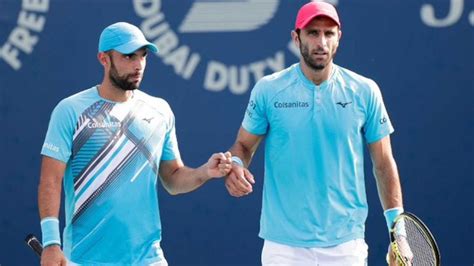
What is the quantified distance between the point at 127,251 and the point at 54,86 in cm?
233

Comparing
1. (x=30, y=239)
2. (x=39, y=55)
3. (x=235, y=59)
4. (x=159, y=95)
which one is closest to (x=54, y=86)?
Result: (x=39, y=55)

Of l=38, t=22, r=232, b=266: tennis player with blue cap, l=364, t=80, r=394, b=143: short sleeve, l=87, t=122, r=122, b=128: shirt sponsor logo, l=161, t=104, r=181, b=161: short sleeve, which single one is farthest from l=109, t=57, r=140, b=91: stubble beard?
l=364, t=80, r=394, b=143: short sleeve

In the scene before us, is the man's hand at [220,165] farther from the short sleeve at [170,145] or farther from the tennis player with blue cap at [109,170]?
the short sleeve at [170,145]

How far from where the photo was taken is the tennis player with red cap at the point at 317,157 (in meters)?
4.60

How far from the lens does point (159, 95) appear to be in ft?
21.6

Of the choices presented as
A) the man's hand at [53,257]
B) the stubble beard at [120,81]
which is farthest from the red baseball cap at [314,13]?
the man's hand at [53,257]

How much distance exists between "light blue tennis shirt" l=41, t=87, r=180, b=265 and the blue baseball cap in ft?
0.80

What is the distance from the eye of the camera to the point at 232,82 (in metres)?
6.54

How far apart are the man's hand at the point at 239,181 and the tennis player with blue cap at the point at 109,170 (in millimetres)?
34

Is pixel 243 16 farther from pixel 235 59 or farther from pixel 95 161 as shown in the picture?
pixel 95 161

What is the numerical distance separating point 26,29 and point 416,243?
10.4 ft

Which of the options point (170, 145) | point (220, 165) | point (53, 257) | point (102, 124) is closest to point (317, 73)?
point (220, 165)

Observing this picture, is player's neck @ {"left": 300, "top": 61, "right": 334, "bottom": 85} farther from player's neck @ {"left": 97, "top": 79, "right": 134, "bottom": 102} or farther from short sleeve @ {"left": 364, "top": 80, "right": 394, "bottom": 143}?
player's neck @ {"left": 97, "top": 79, "right": 134, "bottom": 102}

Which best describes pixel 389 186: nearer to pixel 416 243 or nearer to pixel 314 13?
pixel 416 243
